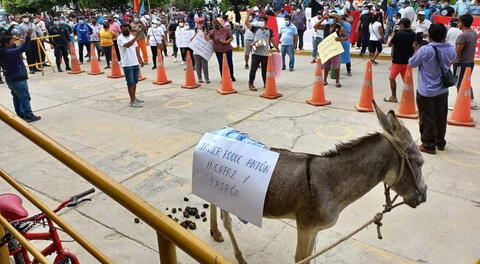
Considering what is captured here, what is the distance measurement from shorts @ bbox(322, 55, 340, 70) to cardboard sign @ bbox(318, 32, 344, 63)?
22 centimetres

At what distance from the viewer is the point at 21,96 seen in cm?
842

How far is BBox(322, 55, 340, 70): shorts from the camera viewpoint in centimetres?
1015

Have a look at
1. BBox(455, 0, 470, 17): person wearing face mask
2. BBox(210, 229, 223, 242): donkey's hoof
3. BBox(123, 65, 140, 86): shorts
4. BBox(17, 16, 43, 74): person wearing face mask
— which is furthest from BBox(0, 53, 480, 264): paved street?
BBox(455, 0, 470, 17): person wearing face mask

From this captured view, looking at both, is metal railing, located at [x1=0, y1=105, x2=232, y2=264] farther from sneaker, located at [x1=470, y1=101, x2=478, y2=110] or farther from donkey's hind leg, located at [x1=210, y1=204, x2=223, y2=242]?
sneaker, located at [x1=470, y1=101, x2=478, y2=110]

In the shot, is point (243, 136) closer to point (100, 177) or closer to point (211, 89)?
point (100, 177)

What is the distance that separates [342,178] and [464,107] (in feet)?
17.6

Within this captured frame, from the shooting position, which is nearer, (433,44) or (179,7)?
(433,44)

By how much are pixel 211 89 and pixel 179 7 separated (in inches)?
1251

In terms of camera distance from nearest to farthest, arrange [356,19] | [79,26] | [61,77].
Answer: [61,77] < [79,26] < [356,19]

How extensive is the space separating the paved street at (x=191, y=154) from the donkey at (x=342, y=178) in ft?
3.27

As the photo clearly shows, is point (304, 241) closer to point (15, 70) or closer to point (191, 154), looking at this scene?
point (191, 154)

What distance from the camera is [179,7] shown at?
39875mm

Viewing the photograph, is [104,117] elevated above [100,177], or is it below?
below

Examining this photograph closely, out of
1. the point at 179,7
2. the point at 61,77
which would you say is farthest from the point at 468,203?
the point at 179,7
